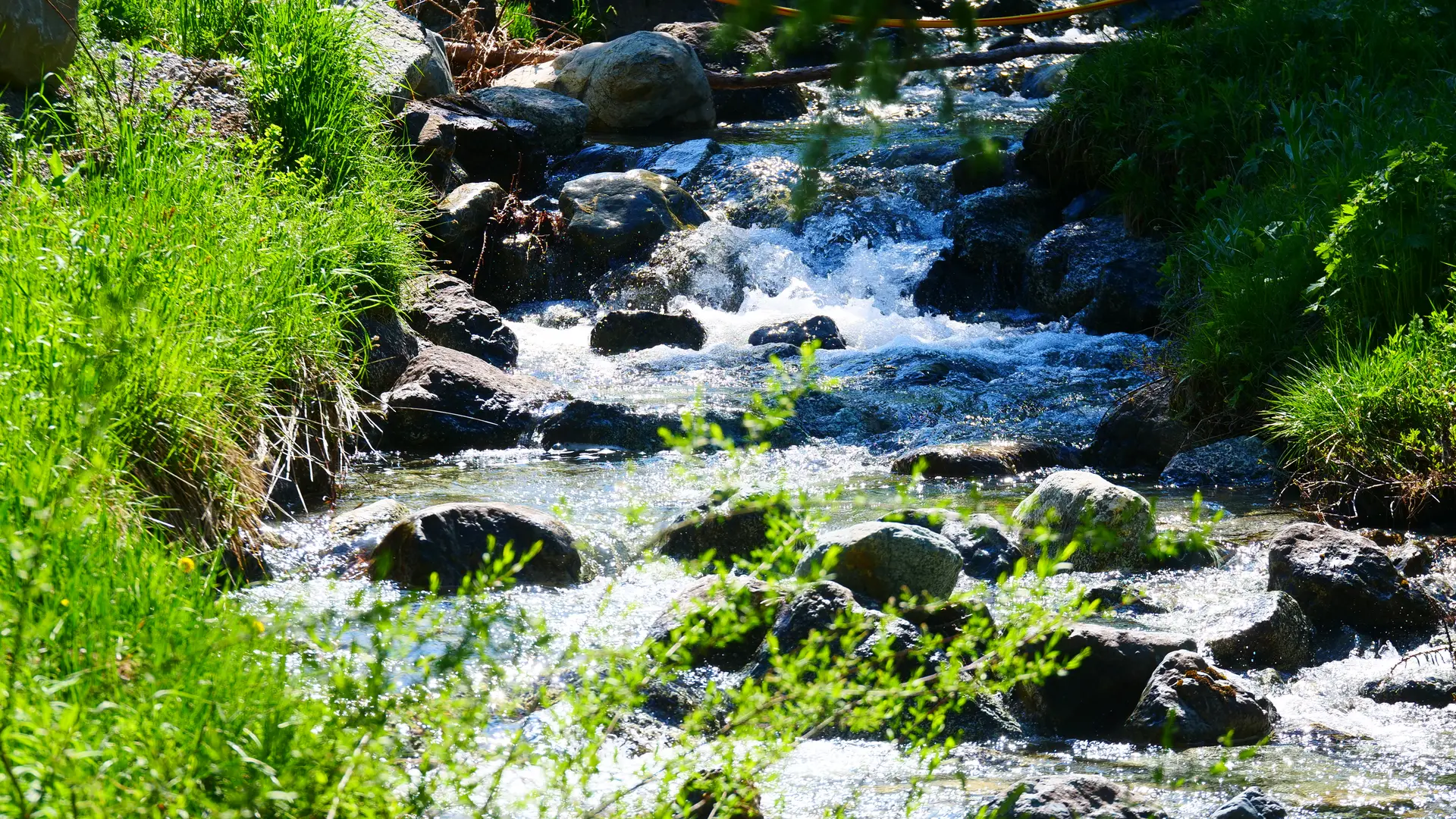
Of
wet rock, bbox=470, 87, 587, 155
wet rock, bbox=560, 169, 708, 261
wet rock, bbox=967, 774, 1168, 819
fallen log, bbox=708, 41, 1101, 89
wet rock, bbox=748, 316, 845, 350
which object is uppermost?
fallen log, bbox=708, 41, 1101, 89

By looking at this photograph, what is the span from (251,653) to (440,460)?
4.77 meters

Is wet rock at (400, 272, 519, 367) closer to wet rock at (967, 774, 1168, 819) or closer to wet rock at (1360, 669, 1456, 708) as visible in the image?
wet rock at (1360, 669, 1456, 708)

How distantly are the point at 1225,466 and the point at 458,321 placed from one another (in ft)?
17.1

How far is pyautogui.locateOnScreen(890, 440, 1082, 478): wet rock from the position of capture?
6.89 metres

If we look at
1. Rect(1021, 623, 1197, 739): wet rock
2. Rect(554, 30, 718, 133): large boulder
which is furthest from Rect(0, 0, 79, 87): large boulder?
Rect(554, 30, 718, 133): large boulder

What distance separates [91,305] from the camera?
3916 millimetres

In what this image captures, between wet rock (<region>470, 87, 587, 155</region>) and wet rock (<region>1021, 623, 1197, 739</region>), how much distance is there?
10.3 metres

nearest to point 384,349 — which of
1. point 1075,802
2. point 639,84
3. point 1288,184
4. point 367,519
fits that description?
point 367,519

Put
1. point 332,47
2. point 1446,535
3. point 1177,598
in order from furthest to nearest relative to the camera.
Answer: point 332,47 → point 1446,535 → point 1177,598

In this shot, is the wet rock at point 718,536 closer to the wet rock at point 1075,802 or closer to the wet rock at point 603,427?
the wet rock at point 603,427

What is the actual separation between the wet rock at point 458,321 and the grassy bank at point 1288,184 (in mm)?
4638

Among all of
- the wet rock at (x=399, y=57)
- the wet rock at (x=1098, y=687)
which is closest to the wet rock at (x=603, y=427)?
the wet rock at (x=399, y=57)

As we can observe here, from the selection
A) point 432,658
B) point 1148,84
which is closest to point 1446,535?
point 432,658

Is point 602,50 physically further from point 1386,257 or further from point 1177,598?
point 1177,598
